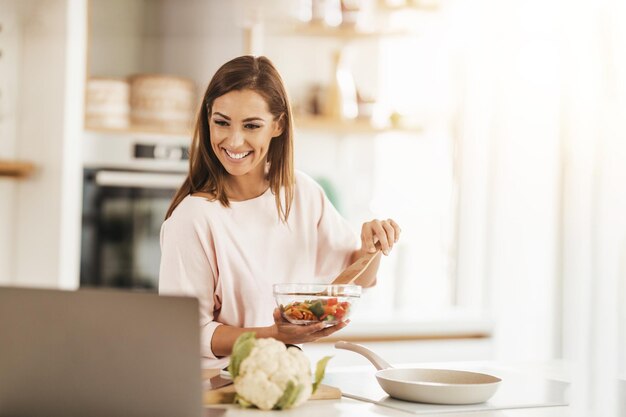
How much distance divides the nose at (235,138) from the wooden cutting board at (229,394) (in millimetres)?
563

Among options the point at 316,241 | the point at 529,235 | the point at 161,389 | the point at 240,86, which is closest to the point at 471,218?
the point at 529,235

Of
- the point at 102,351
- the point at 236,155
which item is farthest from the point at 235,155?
the point at 102,351

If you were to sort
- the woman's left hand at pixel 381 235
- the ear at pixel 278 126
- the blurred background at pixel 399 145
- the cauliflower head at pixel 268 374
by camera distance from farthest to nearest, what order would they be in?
the blurred background at pixel 399 145 < the ear at pixel 278 126 < the woman's left hand at pixel 381 235 < the cauliflower head at pixel 268 374

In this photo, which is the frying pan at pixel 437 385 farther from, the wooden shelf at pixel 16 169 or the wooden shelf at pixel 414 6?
the wooden shelf at pixel 414 6

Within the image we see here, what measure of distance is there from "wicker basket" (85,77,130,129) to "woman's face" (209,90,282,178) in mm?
1700

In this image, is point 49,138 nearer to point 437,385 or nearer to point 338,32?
point 338,32

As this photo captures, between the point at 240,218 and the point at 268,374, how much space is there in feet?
2.20

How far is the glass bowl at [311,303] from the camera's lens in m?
1.59

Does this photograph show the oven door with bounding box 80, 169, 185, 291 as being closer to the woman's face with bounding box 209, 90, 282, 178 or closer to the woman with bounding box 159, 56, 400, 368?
the woman with bounding box 159, 56, 400, 368

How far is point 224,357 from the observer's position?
1.88 metres

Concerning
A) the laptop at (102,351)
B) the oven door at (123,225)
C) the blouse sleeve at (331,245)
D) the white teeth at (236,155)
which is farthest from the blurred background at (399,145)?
the laptop at (102,351)

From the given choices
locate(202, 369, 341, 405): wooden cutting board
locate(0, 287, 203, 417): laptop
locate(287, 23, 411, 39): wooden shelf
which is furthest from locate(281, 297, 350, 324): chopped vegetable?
locate(287, 23, 411, 39): wooden shelf

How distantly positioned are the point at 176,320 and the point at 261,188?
88cm

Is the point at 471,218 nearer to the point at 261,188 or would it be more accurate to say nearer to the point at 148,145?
the point at 148,145
